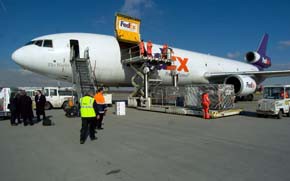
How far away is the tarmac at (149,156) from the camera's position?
3.21 m

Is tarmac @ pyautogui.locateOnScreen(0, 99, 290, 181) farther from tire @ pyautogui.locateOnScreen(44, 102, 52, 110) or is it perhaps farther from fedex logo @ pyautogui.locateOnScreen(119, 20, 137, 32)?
fedex logo @ pyautogui.locateOnScreen(119, 20, 137, 32)

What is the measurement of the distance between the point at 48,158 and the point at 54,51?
8434 millimetres

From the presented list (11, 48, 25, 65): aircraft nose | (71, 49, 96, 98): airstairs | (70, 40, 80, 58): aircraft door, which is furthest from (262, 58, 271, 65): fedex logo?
(11, 48, 25, 65): aircraft nose

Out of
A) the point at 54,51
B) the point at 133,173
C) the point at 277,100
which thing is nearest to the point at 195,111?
the point at 277,100

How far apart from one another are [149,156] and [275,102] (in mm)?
7854

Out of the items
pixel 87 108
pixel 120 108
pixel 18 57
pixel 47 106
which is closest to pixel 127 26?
pixel 120 108

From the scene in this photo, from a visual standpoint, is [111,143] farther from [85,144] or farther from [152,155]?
[152,155]

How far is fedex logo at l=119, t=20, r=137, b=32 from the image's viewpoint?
13027 millimetres

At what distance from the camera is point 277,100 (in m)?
9.23

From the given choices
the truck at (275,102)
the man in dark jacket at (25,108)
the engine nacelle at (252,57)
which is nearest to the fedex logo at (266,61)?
the engine nacelle at (252,57)

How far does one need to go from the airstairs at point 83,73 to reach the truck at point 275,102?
28.8 ft

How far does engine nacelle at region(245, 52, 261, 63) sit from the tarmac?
21625 mm

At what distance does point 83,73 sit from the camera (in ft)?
37.5

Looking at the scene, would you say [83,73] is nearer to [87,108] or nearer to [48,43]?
[48,43]
